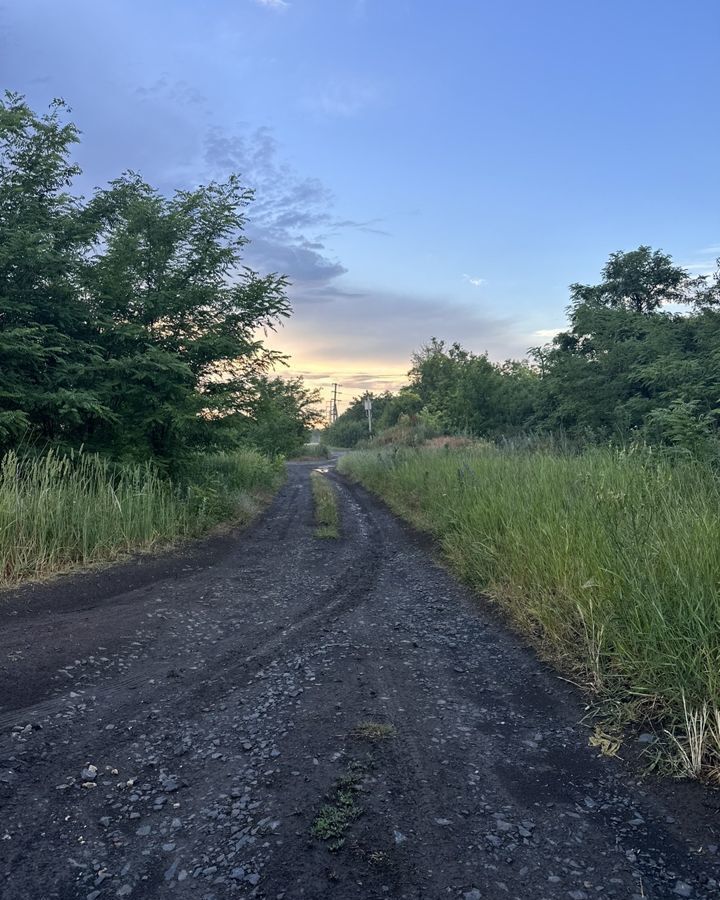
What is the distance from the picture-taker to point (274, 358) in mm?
11219

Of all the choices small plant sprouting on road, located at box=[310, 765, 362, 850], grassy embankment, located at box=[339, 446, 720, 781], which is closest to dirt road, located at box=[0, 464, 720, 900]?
small plant sprouting on road, located at box=[310, 765, 362, 850]

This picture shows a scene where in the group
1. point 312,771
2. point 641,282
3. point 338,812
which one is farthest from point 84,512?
point 641,282

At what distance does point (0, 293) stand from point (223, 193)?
175 inches

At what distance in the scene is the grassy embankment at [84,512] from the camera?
21.5 ft

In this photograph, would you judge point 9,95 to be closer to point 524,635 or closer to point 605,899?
point 524,635

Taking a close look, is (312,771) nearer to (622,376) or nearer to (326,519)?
(326,519)

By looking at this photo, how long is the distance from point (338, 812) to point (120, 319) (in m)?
9.68

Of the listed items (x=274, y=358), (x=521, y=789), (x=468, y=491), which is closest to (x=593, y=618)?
(x=521, y=789)

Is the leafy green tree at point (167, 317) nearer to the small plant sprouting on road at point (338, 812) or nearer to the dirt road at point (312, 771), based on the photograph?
the dirt road at point (312, 771)

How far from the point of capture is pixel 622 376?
16.1 metres

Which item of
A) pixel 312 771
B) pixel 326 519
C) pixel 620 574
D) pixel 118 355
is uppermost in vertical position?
pixel 118 355

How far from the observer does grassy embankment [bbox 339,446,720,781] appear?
311cm

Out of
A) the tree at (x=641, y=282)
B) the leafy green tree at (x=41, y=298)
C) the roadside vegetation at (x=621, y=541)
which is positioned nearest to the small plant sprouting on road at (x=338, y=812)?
the roadside vegetation at (x=621, y=541)

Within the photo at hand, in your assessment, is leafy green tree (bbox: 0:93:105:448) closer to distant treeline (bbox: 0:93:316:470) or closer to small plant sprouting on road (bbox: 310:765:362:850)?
distant treeline (bbox: 0:93:316:470)
